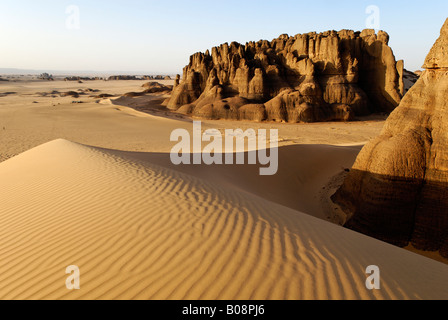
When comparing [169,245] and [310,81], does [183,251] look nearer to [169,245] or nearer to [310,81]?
[169,245]

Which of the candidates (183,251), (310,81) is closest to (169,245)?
(183,251)

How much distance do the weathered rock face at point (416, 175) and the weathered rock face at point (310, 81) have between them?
1874 centimetres

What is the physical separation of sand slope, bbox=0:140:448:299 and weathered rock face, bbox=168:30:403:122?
70.7 ft

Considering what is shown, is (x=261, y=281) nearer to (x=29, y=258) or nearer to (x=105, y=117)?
(x=29, y=258)

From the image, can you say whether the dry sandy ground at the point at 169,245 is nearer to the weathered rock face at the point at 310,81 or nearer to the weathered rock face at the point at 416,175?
the weathered rock face at the point at 416,175

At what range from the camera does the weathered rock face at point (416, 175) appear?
5727 millimetres

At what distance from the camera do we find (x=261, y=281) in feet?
9.06

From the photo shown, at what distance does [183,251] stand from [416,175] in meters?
5.45

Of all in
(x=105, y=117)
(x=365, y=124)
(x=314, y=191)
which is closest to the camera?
(x=314, y=191)

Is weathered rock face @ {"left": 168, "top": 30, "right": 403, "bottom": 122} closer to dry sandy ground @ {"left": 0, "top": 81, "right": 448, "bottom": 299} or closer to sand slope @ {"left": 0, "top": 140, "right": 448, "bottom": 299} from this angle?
dry sandy ground @ {"left": 0, "top": 81, "right": 448, "bottom": 299}

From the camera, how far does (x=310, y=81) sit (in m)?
26.4
